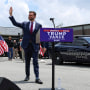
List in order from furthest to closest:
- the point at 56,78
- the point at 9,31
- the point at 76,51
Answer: the point at 9,31 → the point at 76,51 → the point at 56,78

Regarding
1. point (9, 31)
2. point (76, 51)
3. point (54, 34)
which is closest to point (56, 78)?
point (54, 34)

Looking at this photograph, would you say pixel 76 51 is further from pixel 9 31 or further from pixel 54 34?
pixel 9 31

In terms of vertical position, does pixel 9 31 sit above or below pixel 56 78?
above

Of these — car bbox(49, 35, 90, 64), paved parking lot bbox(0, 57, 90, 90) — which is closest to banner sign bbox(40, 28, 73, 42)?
paved parking lot bbox(0, 57, 90, 90)

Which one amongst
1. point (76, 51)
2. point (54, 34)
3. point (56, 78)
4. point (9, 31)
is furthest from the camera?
point (9, 31)

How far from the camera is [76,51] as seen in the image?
12984 millimetres

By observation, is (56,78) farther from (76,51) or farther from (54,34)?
(76,51)

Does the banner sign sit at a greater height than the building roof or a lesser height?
lesser

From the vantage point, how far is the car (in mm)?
12641

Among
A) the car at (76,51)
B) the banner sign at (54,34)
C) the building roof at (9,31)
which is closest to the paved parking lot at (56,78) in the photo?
the banner sign at (54,34)

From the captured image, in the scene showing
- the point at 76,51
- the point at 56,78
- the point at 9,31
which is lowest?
the point at 56,78

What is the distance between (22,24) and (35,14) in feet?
1.39

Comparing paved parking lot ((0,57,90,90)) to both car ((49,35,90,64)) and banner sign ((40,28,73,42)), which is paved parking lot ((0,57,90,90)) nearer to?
banner sign ((40,28,73,42))

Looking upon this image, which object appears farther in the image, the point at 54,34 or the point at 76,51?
the point at 76,51
